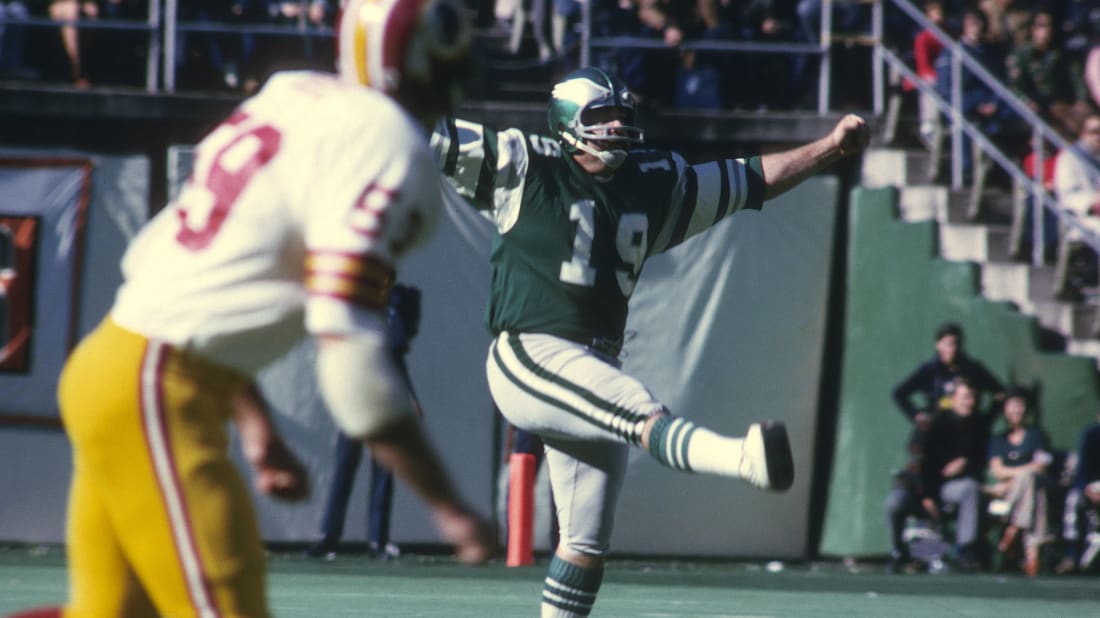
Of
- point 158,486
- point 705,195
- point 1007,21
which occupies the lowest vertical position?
point 158,486

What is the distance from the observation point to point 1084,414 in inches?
516

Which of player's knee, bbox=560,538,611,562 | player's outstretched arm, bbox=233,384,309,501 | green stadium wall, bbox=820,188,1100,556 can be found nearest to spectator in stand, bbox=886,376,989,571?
green stadium wall, bbox=820,188,1100,556

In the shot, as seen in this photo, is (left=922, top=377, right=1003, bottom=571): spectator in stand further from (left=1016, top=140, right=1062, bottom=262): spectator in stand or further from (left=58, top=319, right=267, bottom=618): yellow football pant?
(left=58, top=319, right=267, bottom=618): yellow football pant

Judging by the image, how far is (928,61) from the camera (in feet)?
48.8

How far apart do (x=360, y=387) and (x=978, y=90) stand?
483 inches

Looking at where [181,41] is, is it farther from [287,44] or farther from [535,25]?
[535,25]

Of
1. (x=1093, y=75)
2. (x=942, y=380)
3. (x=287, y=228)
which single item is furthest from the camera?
(x=1093, y=75)

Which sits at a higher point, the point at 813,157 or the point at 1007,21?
the point at 1007,21

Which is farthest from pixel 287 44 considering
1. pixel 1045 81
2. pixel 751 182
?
pixel 751 182

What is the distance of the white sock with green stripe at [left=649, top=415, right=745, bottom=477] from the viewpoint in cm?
535

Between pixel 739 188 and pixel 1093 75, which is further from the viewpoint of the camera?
pixel 1093 75

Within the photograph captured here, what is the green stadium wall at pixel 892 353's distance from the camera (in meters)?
13.1

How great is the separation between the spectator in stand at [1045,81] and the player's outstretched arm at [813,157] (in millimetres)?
8713

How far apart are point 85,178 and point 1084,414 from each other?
24.4 ft
